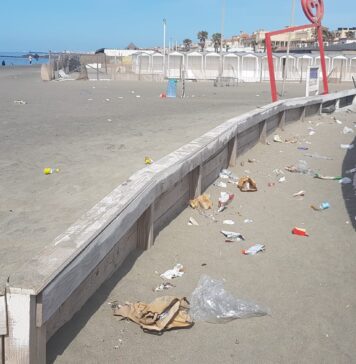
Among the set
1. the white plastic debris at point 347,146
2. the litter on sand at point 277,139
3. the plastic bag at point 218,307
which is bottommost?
the plastic bag at point 218,307

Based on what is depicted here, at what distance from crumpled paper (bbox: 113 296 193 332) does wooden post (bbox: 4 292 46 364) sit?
98 centimetres

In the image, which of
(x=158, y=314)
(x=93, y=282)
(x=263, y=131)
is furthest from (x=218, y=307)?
(x=263, y=131)

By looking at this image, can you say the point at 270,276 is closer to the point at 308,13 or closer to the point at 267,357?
the point at 267,357

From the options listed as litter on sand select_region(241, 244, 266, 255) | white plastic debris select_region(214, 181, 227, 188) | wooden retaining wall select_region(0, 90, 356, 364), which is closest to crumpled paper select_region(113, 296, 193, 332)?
wooden retaining wall select_region(0, 90, 356, 364)

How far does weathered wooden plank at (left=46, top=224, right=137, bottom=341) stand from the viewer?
3.46 m

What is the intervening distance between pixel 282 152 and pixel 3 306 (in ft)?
31.3

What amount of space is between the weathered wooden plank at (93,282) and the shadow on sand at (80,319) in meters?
0.04

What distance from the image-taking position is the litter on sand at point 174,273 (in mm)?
4730

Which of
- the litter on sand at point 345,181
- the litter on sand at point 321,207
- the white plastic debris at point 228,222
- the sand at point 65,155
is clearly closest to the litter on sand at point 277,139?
the sand at point 65,155

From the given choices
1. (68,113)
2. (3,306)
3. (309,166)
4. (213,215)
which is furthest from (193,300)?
(68,113)

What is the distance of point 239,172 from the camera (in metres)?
9.30

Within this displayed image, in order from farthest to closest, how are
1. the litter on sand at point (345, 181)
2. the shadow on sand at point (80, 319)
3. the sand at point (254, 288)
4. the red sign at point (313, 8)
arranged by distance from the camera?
the red sign at point (313, 8), the litter on sand at point (345, 181), the sand at point (254, 288), the shadow on sand at point (80, 319)

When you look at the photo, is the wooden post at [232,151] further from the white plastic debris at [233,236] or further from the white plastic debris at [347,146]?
the white plastic debris at [347,146]

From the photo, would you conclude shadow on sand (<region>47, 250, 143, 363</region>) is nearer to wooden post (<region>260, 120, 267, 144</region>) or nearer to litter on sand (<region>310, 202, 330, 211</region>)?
litter on sand (<region>310, 202, 330, 211</region>)
